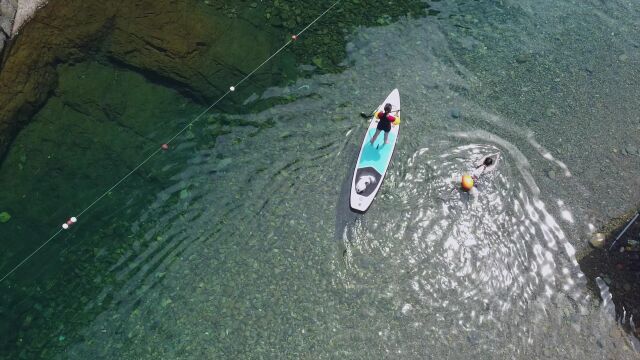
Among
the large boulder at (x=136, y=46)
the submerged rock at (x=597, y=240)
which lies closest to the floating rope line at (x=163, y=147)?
the large boulder at (x=136, y=46)

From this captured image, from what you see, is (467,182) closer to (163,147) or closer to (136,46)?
(163,147)

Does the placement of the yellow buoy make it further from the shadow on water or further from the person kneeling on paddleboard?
the shadow on water

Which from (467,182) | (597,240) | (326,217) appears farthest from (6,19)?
(597,240)

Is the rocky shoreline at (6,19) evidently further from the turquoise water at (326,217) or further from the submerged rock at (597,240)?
the submerged rock at (597,240)

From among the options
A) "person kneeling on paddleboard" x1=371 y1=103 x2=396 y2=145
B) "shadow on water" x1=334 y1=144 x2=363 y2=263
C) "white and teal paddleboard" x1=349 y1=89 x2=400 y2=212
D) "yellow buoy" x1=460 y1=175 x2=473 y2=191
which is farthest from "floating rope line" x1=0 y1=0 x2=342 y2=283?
"yellow buoy" x1=460 y1=175 x2=473 y2=191

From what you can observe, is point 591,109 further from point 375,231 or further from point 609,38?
point 375,231

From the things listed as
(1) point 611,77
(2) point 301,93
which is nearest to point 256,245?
(2) point 301,93
